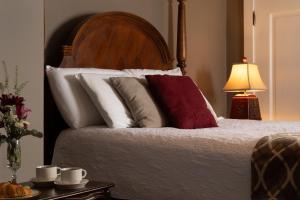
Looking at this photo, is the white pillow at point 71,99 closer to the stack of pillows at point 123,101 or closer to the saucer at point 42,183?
the stack of pillows at point 123,101

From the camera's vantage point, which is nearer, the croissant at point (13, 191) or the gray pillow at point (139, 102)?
the croissant at point (13, 191)

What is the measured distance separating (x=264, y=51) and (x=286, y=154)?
8.55 feet

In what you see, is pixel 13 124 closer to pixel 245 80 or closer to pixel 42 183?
pixel 42 183

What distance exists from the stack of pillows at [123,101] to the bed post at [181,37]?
3.12ft

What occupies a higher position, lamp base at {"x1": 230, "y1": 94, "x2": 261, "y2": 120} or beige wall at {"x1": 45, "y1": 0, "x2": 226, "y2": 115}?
beige wall at {"x1": 45, "y1": 0, "x2": 226, "y2": 115}

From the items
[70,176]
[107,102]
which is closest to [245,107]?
[107,102]

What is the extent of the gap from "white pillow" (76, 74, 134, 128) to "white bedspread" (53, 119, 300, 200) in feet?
0.33

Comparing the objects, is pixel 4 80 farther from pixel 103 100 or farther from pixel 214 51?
pixel 214 51

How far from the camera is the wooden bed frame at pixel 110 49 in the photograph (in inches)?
111

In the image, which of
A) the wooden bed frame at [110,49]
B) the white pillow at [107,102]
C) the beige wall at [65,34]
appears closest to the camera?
the beige wall at [65,34]

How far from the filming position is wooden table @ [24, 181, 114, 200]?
5.51 ft

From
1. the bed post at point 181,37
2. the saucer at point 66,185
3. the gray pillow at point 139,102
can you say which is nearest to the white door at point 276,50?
the bed post at point 181,37

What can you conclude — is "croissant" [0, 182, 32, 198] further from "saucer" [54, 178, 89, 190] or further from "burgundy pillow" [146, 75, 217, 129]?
"burgundy pillow" [146, 75, 217, 129]

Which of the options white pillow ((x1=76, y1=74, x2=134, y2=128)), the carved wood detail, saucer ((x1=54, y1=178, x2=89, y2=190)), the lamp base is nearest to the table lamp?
the lamp base
